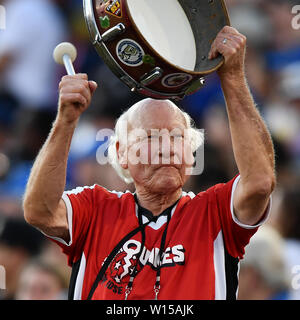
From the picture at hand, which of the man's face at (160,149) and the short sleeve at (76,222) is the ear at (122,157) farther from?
the short sleeve at (76,222)

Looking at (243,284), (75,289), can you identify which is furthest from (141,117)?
(243,284)

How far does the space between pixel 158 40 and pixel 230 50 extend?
29 cm

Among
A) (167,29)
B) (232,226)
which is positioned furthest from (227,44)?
(232,226)

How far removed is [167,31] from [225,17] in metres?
0.24

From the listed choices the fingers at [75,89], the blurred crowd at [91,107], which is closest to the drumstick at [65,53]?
the fingers at [75,89]

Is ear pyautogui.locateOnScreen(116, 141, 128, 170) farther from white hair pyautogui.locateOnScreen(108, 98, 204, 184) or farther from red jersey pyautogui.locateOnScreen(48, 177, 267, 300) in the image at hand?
red jersey pyautogui.locateOnScreen(48, 177, 267, 300)

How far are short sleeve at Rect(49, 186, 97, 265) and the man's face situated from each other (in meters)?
0.28

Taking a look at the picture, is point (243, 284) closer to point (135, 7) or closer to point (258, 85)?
point (135, 7)

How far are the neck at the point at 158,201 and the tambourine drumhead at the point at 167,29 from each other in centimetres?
60

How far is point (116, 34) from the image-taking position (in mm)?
2098

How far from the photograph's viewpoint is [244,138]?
2225 millimetres

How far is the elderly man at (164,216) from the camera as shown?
2219 millimetres

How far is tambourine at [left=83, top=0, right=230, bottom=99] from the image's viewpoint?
2.10 m

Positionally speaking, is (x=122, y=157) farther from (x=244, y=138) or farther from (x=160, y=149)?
(x=244, y=138)
